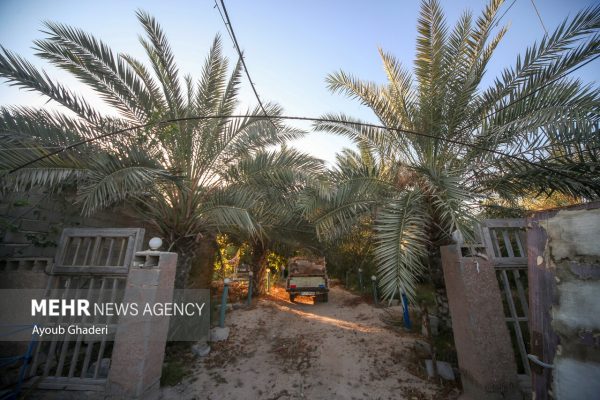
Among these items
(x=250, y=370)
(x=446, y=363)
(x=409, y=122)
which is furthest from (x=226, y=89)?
(x=446, y=363)

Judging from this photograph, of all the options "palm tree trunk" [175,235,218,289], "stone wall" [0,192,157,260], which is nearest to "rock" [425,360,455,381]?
"palm tree trunk" [175,235,218,289]

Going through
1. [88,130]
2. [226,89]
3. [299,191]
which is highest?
[226,89]

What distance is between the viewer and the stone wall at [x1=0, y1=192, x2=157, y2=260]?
3713mm

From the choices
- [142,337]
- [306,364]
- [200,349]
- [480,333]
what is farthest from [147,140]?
[480,333]

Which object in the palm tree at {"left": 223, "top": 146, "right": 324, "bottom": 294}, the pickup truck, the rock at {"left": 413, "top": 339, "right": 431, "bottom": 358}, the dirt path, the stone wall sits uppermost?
the palm tree at {"left": 223, "top": 146, "right": 324, "bottom": 294}

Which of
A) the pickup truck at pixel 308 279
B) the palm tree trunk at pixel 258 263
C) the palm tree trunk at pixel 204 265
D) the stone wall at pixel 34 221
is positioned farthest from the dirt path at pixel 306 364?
the stone wall at pixel 34 221

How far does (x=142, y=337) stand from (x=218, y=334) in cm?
265

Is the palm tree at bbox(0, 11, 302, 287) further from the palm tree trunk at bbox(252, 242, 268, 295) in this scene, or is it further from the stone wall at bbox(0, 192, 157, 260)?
the palm tree trunk at bbox(252, 242, 268, 295)

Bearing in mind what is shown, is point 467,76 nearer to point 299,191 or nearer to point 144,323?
point 299,191

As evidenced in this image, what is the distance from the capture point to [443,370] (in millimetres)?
3760

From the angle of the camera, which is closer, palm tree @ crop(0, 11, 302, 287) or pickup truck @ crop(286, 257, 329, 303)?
palm tree @ crop(0, 11, 302, 287)

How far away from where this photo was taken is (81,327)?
11.2 feet

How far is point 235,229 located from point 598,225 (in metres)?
6.49

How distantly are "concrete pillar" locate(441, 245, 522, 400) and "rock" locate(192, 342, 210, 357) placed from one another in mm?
4651
